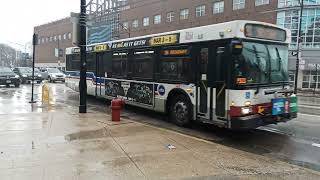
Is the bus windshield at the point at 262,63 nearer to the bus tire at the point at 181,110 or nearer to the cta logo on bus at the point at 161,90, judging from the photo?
the bus tire at the point at 181,110

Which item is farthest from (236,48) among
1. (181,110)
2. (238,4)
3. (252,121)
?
(238,4)

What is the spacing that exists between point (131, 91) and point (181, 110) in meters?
3.36

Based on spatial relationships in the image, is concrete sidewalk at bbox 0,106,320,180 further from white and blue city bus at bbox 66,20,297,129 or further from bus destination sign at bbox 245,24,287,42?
bus destination sign at bbox 245,24,287,42

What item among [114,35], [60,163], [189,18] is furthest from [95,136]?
[114,35]

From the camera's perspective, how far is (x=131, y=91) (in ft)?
46.1

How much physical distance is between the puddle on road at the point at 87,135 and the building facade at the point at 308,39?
34370mm

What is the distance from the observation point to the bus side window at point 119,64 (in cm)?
1444

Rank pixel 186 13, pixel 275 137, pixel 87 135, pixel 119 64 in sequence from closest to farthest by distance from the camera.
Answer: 1. pixel 87 135
2. pixel 275 137
3. pixel 119 64
4. pixel 186 13

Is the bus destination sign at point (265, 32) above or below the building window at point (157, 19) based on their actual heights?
below

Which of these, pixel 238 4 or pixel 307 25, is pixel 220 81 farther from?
pixel 238 4

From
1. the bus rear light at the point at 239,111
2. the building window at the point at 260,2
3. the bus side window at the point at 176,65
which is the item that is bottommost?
the bus rear light at the point at 239,111

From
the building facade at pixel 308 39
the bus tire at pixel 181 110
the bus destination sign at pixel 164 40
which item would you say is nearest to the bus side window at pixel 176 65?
the bus destination sign at pixel 164 40

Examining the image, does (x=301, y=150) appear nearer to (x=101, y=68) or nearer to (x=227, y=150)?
(x=227, y=150)

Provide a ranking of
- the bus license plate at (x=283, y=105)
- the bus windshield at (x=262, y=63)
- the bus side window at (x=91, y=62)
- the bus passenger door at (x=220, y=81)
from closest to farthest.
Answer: the bus windshield at (x=262, y=63)
the bus passenger door at (x=220, y=81)
the bus license plate at (x=283, y=105)
the bus side window at (x=91, y=62)
